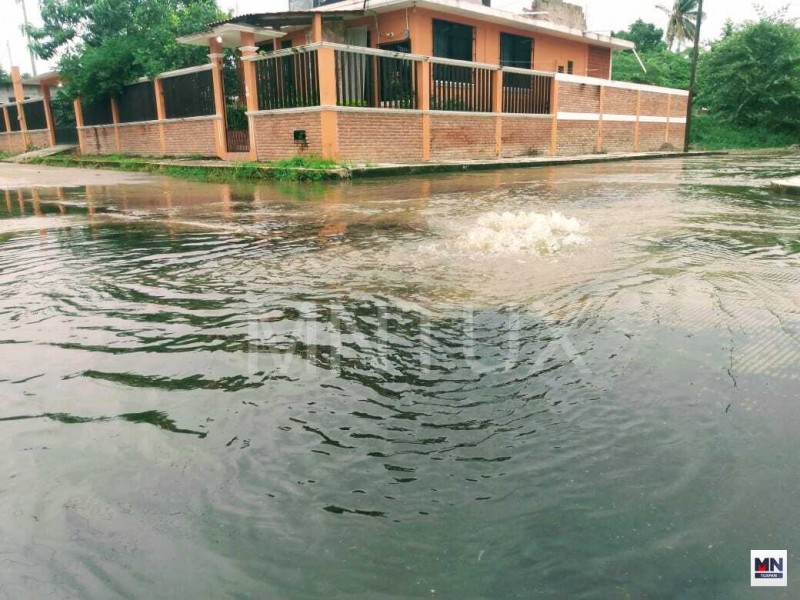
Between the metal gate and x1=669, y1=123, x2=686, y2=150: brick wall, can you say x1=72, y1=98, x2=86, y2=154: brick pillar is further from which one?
x1=669, y1=123, x2=686, y2=150: brick wall

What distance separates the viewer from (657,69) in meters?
33.9

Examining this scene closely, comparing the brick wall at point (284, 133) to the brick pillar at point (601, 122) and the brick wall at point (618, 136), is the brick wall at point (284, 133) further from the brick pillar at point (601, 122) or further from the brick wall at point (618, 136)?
the brick wall at point (618, 136)

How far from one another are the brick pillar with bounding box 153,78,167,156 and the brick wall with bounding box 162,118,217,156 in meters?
0.15

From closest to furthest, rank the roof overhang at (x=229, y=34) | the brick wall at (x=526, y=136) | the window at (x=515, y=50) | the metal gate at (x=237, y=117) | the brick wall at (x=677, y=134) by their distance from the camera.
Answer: the roof overhang at (x=229, y=34) → the metal gate at (x=237, y=117) → the brick wall at (x=526, y=136) → the window at (x=515, y=50) → the brick wall at (x=677, y=134)

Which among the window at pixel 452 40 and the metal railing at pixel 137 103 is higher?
the window at pixel 452 40

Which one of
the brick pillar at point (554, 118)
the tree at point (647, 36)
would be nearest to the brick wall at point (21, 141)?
the brick pillar at point (554, 118)

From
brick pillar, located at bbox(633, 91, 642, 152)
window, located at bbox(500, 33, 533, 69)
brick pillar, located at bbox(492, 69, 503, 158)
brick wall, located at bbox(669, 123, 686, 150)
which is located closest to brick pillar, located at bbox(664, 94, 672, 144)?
brick wall, located at bbox(669, 123, 686, 150)

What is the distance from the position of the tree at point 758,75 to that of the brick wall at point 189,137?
25.2 m

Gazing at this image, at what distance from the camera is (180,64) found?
64.9ft

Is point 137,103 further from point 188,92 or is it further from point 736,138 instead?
point 736,138

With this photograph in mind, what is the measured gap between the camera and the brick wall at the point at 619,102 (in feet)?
71.9

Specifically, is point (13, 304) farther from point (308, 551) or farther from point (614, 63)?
point (614, 63)

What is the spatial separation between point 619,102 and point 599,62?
408 centimetres

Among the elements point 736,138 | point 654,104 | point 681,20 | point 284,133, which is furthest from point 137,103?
point 681,20
